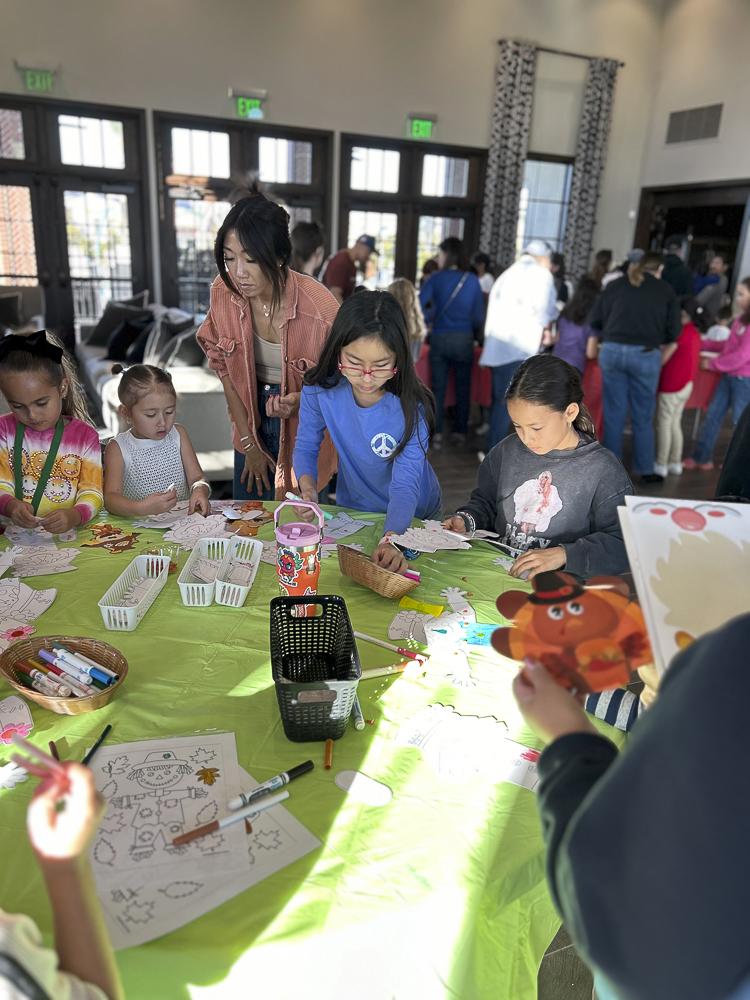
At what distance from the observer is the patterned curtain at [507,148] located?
26.9 feet

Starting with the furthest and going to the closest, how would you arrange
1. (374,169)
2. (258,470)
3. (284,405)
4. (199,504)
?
(374,169) → (258,470) → (284,405) → (199,504)

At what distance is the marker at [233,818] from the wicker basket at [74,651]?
0.30 meters

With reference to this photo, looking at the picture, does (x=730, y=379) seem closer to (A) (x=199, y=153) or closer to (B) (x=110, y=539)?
(B) (x=110, y=539)

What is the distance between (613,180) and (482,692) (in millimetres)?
9855

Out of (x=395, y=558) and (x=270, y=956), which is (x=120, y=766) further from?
(x=395, y=558)

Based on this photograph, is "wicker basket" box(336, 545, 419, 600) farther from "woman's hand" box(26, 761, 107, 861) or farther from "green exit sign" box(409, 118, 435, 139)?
"green exit sign" box(409, 118, 435, 139)

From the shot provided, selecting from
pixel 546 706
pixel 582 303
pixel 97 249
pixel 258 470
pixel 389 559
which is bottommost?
pixel 258 470

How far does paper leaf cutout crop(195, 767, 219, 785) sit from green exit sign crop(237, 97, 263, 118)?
26.0 ft

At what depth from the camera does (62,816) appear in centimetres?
58

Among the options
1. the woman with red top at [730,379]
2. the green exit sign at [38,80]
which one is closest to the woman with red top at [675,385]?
the woman with red top at [730,379]

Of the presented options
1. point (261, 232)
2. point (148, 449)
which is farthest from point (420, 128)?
point (148, 449)

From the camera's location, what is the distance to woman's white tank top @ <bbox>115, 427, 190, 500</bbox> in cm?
210

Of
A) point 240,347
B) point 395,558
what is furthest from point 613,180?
point 395,558

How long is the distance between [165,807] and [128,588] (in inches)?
25.4
